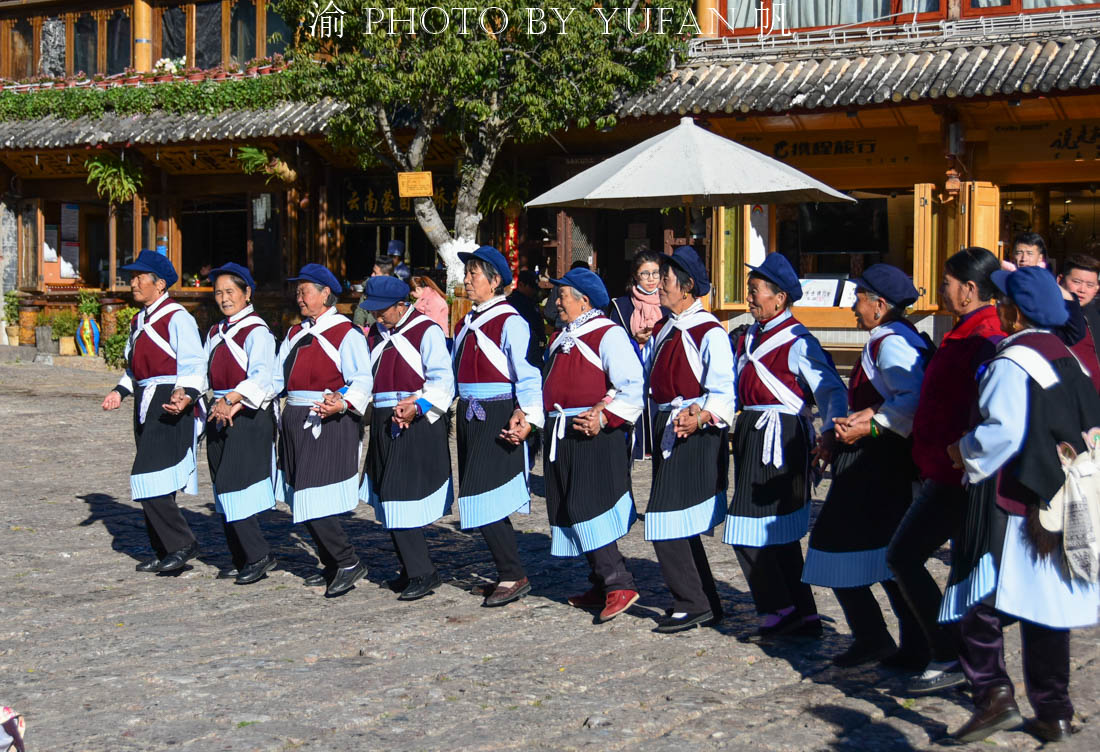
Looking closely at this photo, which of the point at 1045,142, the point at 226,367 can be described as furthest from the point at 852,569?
the point at 1045,142

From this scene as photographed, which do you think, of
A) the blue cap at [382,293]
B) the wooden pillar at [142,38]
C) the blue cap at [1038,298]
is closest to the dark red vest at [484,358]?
the blue cap at [382,293]

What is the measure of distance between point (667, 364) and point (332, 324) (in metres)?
1.92

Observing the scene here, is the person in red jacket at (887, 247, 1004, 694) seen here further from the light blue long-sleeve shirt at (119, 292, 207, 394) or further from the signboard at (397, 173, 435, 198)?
the signboard at (397, 173, 435, 198)

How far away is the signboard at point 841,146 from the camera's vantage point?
1477 centimetres

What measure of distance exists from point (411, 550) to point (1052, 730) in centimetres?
340

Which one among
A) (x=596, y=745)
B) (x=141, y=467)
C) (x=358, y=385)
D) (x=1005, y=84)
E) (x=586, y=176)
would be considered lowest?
(x=596, y=745)

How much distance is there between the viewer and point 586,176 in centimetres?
934

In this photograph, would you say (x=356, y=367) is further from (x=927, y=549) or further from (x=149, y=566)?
(x=927, y=549)

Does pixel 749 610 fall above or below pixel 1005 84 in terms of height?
below

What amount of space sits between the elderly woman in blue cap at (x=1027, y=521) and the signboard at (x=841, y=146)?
10.7 m

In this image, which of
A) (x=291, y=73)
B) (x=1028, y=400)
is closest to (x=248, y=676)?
(x=1028, y=400)

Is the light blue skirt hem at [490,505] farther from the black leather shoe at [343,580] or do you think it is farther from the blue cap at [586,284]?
the blue cap at [586,284]

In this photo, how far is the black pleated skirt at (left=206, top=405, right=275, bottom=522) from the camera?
7121 millimetres

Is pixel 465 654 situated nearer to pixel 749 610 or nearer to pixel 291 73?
pixel 749 610
